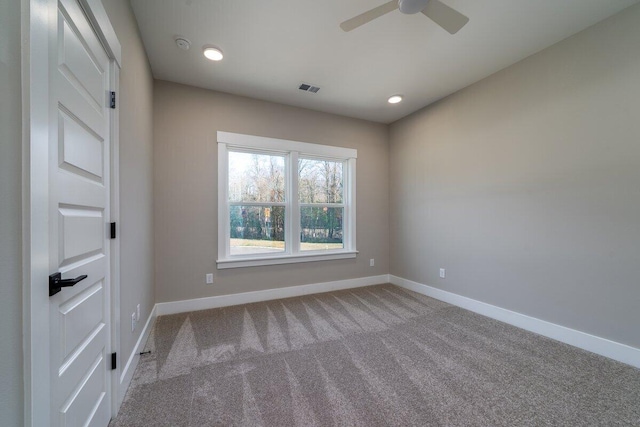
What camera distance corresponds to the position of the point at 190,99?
3.06 m

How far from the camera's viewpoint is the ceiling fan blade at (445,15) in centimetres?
165

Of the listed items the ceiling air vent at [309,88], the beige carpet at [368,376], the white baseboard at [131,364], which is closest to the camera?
the beige carpet at [368,376]

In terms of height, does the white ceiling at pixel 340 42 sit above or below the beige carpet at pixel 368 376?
above

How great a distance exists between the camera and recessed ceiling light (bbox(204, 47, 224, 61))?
240 cm

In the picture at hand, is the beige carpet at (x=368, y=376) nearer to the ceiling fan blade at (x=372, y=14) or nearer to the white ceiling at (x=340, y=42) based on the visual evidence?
the ceiling fan blade at (x=372, y=14)

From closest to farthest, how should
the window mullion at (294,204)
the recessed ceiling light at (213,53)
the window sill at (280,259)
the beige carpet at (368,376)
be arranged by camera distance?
the beige carpet at (368,376) → the recessed ceiling light at (213,53) → the window sill at (280,259) → the window mullion at (294,204)

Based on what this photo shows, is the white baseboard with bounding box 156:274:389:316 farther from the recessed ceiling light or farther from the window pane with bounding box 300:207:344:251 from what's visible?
the recessed ceiling light

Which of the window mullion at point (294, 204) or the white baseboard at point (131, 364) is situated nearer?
the white baseboard at point (131, 364)

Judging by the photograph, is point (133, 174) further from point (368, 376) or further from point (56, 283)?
point (368, 376)

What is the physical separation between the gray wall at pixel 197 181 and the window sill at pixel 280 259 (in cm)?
7

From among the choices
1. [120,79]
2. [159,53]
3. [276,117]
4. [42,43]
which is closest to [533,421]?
[42,43]
